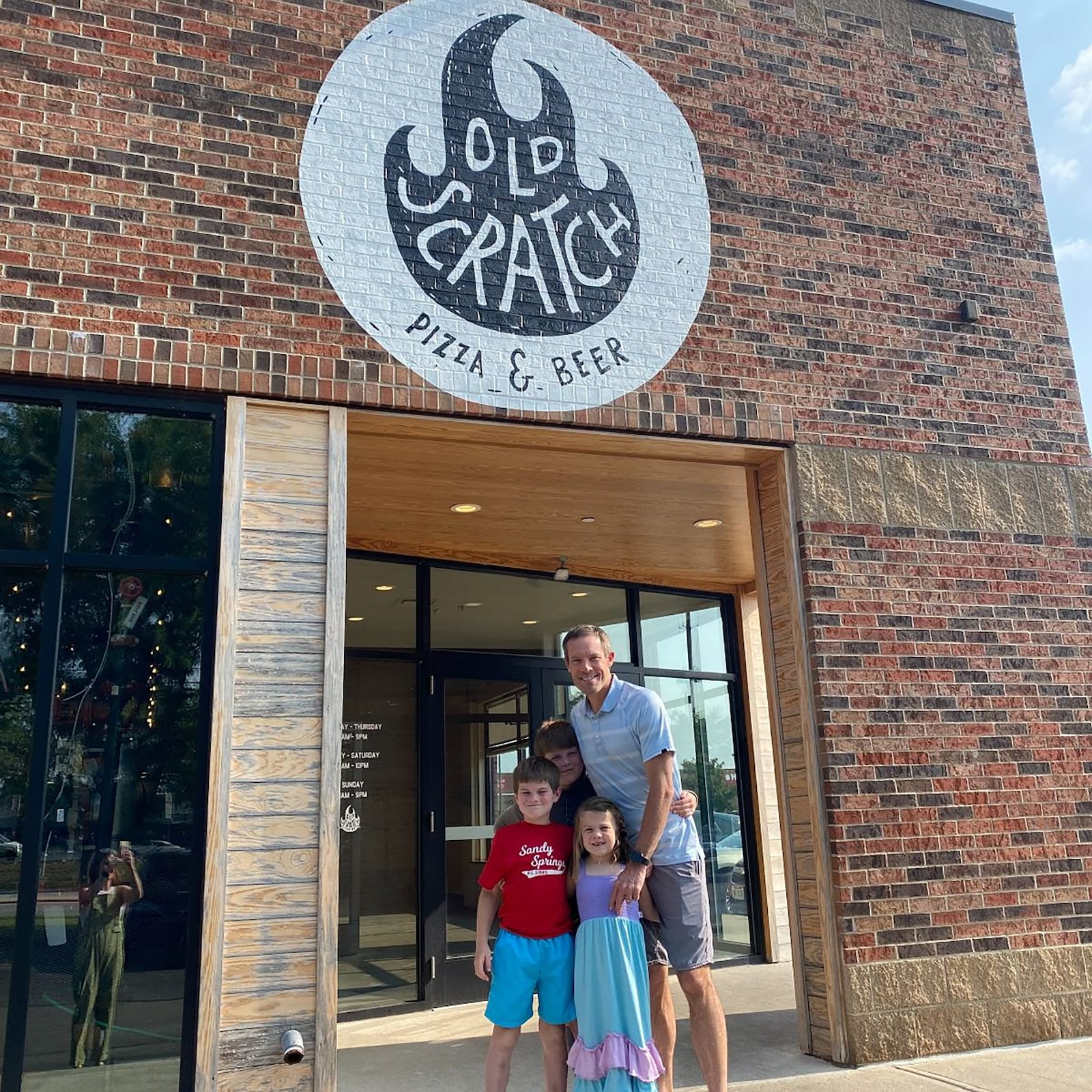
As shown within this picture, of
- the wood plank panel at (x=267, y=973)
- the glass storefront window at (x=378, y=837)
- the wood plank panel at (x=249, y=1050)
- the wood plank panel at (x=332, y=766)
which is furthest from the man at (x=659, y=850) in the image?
the glass storefront window at (x=378, y=837)

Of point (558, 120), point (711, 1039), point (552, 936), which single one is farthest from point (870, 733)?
point (558, 120)

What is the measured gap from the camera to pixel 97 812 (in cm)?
446

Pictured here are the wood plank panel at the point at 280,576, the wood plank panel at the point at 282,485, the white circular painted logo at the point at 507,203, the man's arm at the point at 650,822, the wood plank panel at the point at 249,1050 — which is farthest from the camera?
the white circular painted logo at the point at 507,203

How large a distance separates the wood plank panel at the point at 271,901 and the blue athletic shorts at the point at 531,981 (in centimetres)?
100

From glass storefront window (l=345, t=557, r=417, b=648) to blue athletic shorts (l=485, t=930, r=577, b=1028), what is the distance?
12.3ft

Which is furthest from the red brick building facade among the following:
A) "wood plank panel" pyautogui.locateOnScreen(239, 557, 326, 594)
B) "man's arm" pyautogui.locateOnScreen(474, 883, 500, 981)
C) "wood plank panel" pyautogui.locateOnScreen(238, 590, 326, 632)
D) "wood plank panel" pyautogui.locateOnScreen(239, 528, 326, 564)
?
"man's arm" pyautogui.locateOnScreen(474, 883, 500, 981)

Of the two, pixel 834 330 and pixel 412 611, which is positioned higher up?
pixel 834 330

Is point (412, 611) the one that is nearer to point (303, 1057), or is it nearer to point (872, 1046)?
point (303, 1057)

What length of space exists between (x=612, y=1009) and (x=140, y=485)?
3093mm

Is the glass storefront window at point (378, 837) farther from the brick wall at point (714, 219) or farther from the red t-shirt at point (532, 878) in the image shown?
the red t-shirt at point (532, 878)

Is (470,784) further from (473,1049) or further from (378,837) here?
(473,1049)

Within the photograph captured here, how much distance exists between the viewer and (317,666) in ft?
15.8

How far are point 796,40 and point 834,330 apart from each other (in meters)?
1.98

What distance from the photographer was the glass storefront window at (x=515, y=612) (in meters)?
7.94
